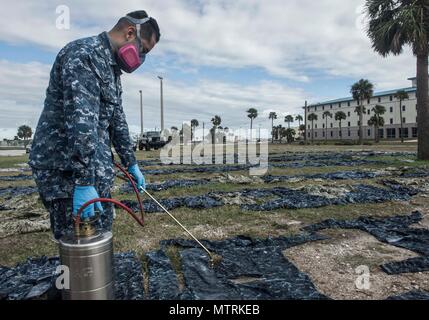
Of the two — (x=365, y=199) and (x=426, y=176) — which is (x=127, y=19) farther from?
(x=426, y=176)

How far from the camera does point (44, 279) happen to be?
9.32 feet

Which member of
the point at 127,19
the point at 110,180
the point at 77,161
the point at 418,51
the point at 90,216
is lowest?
the point at 90,216

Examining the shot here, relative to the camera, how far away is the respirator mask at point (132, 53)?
235 cm

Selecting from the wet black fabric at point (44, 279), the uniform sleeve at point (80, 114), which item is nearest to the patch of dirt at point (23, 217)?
A: the wet black fabric at point (44, 279)

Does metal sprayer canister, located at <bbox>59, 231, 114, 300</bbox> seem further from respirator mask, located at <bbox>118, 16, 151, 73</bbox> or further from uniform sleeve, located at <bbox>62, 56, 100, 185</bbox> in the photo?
respirator mask, located at <bbox>118, 16, 151, 73</bbox>

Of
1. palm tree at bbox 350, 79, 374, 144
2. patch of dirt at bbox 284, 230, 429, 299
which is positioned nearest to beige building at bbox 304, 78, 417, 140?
palm tree at bbox 350, 79, 374, 144

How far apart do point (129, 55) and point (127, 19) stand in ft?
0.87

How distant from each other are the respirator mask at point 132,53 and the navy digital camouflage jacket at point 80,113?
0.20 feet

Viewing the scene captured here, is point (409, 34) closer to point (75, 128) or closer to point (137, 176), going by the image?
point (137, 176)

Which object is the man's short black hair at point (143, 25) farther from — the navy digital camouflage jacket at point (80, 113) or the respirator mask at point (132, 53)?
the navy digital camouflage jacket at point (80, 113)

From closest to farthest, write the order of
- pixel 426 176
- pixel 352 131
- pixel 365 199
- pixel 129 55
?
pixel 129 55 → pixel 365 199 → pixel 426 176 → pixel 352 131

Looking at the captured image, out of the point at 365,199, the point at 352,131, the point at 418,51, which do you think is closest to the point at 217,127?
the point at 352,131

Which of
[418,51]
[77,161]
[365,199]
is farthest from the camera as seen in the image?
[418,51]

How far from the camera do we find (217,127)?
8538 centimetres
